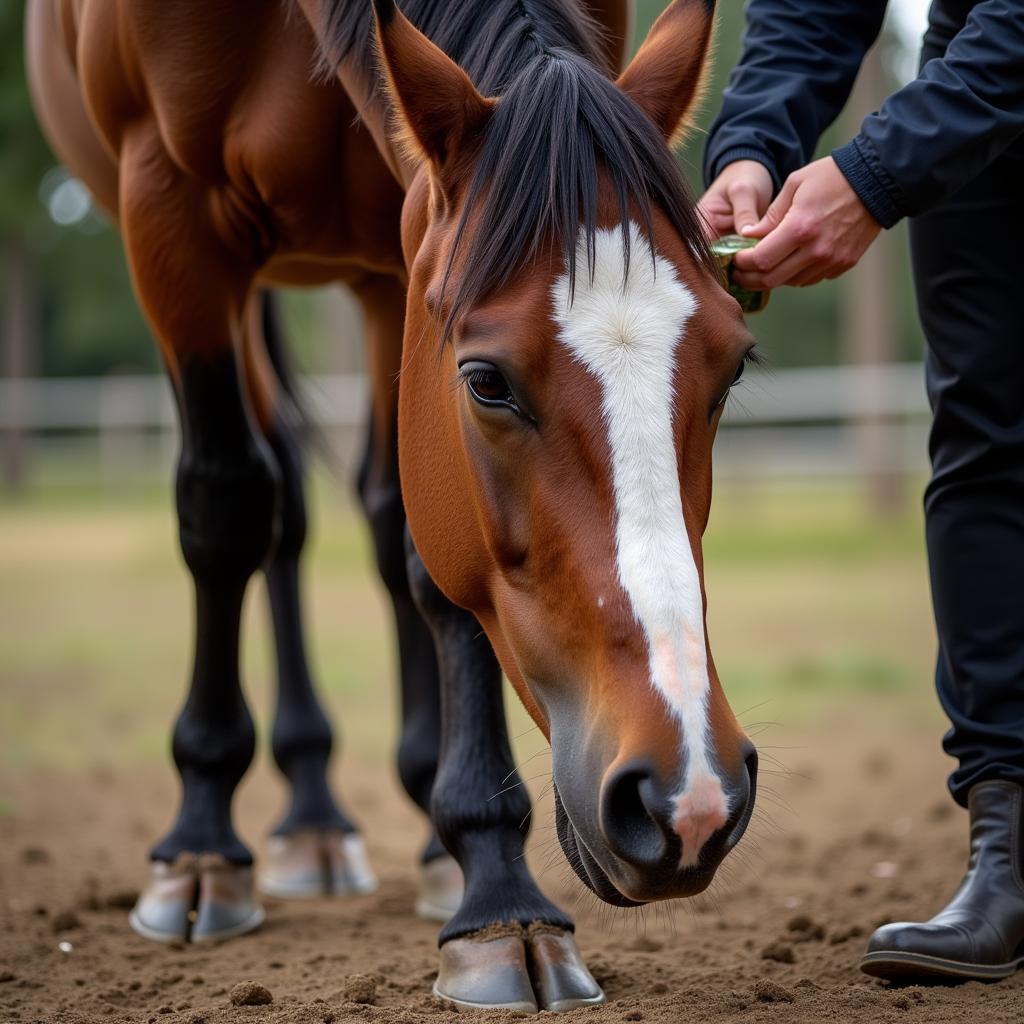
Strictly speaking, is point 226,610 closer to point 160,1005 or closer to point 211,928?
point 211,928

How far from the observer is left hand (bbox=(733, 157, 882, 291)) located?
2475mm

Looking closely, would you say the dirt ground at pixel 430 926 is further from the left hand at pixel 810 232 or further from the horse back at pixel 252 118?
the horse back at pixel 252 118

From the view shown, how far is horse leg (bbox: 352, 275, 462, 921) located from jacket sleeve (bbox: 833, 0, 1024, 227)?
168 cm

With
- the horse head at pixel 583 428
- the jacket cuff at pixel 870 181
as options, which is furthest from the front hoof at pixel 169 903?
the jacket cuff at pixel 870 181

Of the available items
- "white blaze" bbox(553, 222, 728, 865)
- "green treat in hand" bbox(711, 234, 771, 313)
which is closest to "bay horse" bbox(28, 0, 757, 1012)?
"white blaze" bbox(553, 222, 728, 865)

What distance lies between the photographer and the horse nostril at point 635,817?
1860mm

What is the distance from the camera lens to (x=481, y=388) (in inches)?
86.1

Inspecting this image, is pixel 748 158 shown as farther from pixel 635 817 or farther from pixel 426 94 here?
pixel 635 817

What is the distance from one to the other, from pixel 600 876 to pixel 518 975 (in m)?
0.56

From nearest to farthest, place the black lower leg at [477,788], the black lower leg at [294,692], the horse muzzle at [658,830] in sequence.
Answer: the horse muzzle at [658,830] < the black lower leg at [477,788] < the black lower leg at [294,692]

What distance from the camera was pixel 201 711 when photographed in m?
3.58

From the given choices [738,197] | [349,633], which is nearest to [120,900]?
[738,197]

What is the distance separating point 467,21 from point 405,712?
201cm

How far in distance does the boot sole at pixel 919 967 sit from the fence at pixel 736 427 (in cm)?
1273
